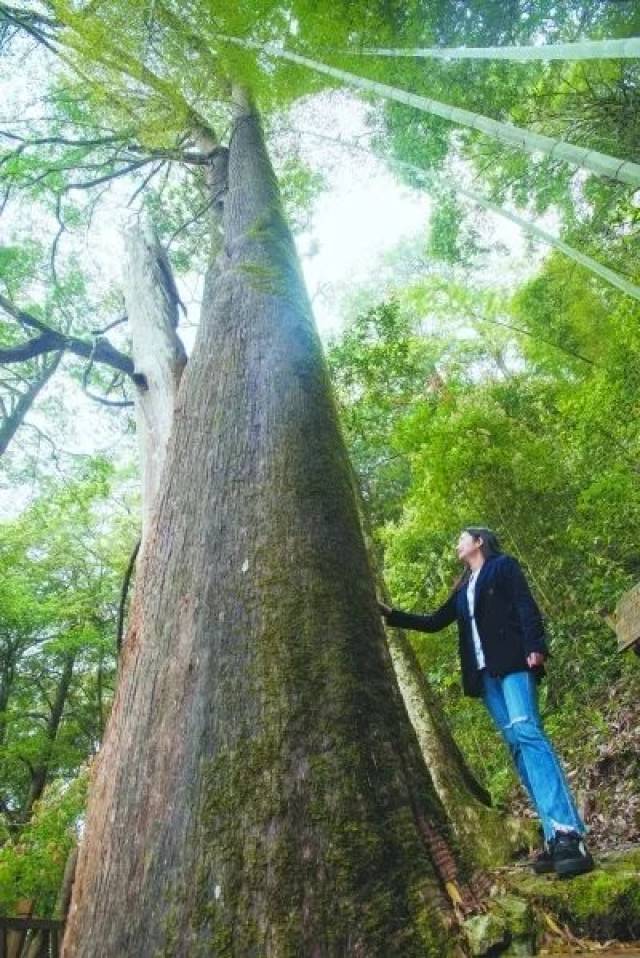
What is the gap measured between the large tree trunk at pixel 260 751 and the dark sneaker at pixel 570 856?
3.02ft

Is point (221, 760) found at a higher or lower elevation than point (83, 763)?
lower

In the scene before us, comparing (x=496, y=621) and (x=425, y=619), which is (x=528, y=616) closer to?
(x=496, y=621)

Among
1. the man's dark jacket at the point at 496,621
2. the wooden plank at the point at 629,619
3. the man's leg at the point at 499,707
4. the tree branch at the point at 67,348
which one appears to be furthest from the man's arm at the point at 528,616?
the tree branch at the point at 67,348

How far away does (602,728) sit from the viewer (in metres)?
5.07

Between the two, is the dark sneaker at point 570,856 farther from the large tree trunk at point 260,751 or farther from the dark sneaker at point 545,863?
the large tree trunk at point 260,751

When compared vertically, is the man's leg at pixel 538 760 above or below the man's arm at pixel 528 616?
below

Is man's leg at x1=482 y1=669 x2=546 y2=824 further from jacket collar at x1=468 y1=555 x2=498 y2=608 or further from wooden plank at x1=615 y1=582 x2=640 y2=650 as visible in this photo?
wooden plank at x1=615 y1=582 x2=640 y2=650

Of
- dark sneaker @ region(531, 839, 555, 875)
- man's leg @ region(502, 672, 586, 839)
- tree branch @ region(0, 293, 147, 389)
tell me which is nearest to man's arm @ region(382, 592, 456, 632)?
man's leg @ region(502, 672, 586, 839)

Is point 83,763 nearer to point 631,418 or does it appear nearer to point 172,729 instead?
point 631,418

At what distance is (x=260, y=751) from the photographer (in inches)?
44.5

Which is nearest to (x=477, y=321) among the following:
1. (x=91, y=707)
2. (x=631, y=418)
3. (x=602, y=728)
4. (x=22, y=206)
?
(x=631, y=418)

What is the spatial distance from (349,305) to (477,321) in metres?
8.68

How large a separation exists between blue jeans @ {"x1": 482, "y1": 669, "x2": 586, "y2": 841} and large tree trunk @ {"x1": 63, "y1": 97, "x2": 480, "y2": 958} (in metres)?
1.12

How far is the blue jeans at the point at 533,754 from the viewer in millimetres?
2066
